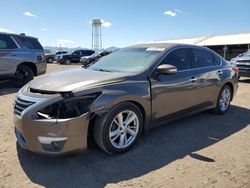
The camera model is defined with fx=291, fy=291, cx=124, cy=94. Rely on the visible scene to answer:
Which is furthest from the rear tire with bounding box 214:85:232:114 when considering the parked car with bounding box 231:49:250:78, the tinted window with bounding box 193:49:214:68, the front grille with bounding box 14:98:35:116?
the parked car with bounding box 231:49:250:78

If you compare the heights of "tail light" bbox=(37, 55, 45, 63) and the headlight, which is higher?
"tail light" bbox=(37, 55, 45, 63)

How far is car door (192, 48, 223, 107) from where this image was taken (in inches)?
218

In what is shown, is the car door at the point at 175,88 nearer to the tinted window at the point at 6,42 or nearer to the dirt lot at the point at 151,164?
the dirt lot at the point at 151,164

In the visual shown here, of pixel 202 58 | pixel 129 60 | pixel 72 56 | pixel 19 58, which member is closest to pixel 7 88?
pixel 19 58

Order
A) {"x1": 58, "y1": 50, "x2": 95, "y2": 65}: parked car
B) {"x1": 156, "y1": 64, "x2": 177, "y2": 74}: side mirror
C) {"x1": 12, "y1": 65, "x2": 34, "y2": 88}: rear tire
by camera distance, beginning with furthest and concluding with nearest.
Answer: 1. {"x1": 58, "y1": 50, "x2": 95, "y2": 65}: parked car
2. {"x1": 12, "y1": 65, "x2": 34, "y2": 88}: rear tire
3. {"x1": 156, "y1": 64, "x2": 177, "y2": 74}: side mirror

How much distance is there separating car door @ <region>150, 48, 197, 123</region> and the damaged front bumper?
1.36 meters

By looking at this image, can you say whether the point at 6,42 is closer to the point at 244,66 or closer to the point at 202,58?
the point at 202,58

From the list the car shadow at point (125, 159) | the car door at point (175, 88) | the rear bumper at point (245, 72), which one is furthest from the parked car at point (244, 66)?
the car door at point (175, 88)

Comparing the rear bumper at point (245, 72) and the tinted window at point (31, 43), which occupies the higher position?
the tinted window at point (31, 43)

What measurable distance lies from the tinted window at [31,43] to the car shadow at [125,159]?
655cm

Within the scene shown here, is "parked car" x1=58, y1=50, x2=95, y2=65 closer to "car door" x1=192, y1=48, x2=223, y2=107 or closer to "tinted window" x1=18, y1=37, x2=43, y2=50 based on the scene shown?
"tinted window" x1=18, y1=37, x2=43, y2=50

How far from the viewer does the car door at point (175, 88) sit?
Answer: 14.9 ft

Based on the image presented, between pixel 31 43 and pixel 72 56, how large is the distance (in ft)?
78.0

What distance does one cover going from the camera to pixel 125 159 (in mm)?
3973
